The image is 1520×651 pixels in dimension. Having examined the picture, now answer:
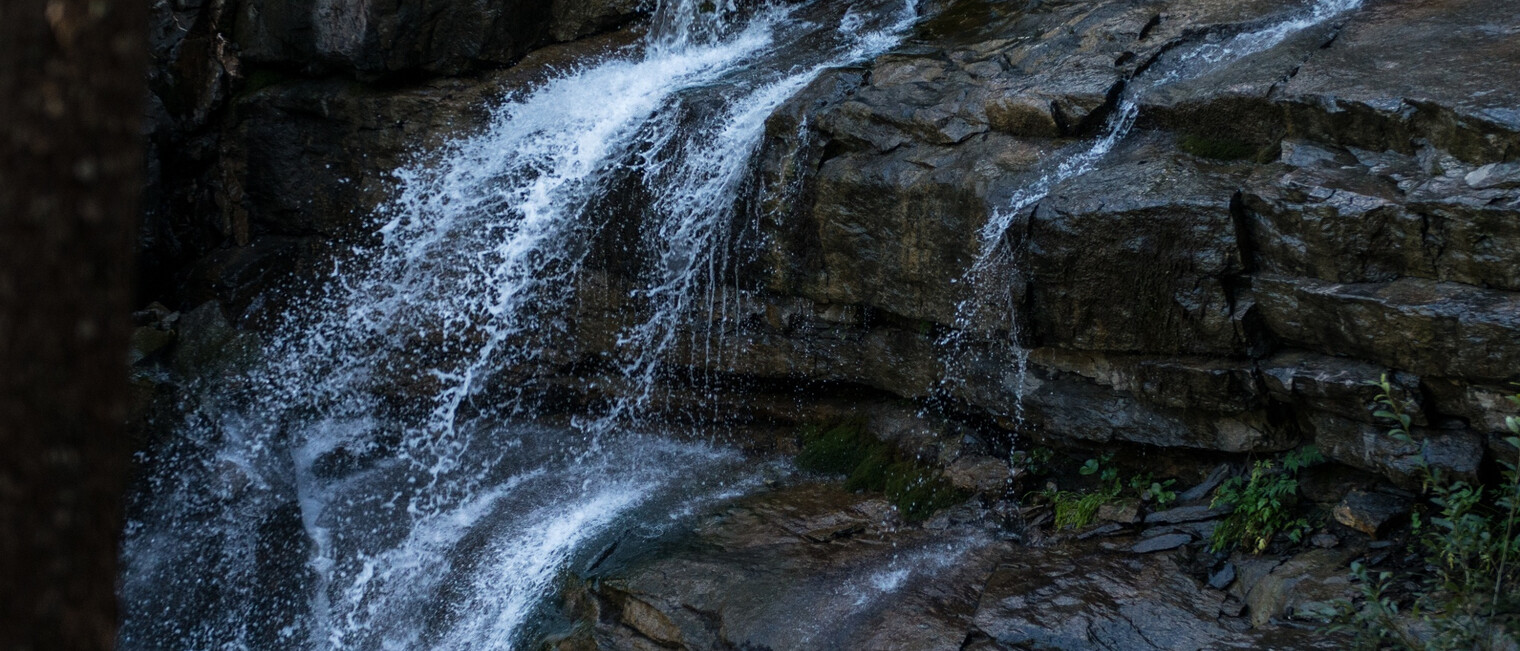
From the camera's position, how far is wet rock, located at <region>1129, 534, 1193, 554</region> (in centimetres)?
558

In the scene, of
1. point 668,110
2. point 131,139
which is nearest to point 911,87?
point 668,110

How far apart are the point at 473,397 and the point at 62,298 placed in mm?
6323

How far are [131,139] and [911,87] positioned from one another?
17.9 ft

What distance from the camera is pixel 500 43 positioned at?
8719 mm

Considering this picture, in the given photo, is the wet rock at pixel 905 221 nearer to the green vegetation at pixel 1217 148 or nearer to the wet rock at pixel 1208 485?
the green vegetation at pixel 1217 148

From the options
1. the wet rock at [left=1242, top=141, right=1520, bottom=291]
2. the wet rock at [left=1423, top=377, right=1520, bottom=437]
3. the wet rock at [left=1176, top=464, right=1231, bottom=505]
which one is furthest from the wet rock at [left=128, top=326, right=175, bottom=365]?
the wet rock at [left=1423, top=377, right=1520, bottom=437]

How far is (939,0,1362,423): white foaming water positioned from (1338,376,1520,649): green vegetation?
1.86 metres

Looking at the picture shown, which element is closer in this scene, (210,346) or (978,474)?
(978,474)

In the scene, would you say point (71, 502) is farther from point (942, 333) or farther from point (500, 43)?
point (500, 43)

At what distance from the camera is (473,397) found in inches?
316

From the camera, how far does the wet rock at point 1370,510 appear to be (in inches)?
202

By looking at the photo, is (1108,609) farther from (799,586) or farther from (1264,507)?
(799,586)

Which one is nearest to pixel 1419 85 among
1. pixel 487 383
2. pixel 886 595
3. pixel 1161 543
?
pixel 1161 543

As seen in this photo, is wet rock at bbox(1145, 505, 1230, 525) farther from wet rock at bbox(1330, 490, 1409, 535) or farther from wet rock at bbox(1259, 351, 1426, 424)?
wet rock at bbox(1259, 351, 1426, 424)
